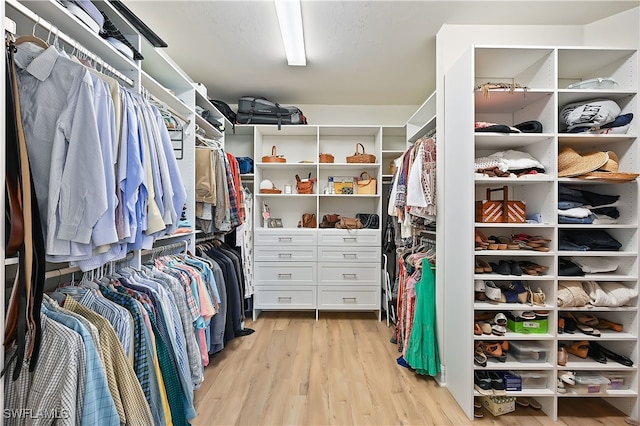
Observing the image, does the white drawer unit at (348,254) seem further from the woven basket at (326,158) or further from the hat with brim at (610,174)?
the hat with brim at (610,174)

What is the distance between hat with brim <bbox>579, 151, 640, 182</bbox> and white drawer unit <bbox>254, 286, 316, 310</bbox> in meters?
2.47

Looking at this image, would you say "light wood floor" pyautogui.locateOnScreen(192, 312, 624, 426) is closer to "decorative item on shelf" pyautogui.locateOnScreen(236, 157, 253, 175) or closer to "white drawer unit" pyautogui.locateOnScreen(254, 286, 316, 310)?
"white drawer unit" pyautogui.locateOnScreen(254, 286, 316, 310)

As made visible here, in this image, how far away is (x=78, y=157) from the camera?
99 centimetres

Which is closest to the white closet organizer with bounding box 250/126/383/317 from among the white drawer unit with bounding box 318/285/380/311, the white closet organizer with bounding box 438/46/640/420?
the white drawer unit with bounding box 318/285/380/311

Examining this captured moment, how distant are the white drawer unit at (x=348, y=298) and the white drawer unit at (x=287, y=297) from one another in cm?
11

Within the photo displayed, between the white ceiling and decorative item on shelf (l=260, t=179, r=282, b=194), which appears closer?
the white ceiling

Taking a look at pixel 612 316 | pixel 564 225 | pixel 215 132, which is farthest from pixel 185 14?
pixel 612 316

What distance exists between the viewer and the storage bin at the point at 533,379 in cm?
176

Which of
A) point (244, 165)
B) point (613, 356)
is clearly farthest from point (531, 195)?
point (244, 165)

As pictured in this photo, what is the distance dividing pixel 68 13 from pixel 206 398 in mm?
2097

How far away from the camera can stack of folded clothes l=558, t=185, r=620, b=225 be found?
1735 mm

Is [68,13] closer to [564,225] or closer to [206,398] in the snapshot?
[206,398]

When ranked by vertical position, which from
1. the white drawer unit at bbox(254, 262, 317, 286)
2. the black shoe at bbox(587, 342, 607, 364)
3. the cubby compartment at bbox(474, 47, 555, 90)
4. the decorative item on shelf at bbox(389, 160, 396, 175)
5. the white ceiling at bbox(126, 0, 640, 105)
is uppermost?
the white ceiling at bbox(126, 0, 640, 105)

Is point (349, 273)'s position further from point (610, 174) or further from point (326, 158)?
point (610, 174)
